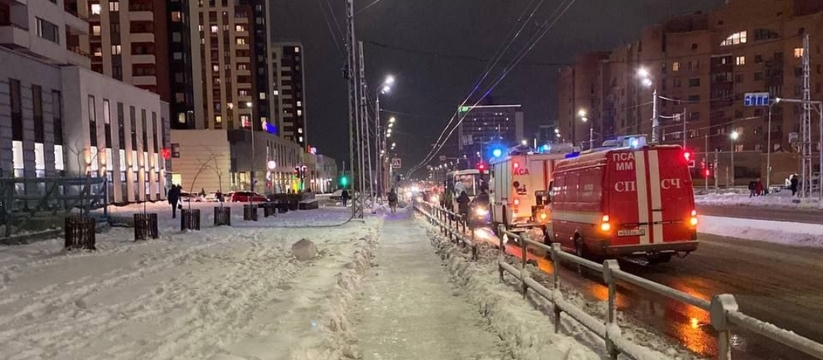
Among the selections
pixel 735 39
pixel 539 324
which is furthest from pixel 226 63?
pixel 539 324

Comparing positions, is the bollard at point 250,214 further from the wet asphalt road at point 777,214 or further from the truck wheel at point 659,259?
the wet asphalt road at point 777,214

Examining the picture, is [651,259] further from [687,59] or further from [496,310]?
[687,59]

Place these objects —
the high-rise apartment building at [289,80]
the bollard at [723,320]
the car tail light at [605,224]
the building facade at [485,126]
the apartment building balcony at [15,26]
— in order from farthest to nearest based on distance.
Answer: the high-rise apartment building at [289,80] → the building facade at [485,126] → the apartment building balcony at [15,26] → the car tail light at [605,224] → the bollard at [723,320]

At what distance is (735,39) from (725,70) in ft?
17.3

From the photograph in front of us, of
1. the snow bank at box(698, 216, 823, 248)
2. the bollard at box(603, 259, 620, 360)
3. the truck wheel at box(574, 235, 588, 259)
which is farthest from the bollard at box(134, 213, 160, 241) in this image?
the snow bank at box(698, 216, 823, 248)

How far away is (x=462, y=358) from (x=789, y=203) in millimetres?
36976

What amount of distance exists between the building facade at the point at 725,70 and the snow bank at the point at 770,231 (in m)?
67.6

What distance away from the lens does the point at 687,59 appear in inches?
3804

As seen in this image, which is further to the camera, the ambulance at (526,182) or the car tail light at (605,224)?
the ambulance at (526,182)

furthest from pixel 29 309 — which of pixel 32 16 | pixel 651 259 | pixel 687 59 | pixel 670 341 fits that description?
pixel 687 59

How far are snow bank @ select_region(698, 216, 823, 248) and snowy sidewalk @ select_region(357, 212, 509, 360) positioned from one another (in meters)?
10.2

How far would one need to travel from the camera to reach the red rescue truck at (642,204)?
37.2 feet

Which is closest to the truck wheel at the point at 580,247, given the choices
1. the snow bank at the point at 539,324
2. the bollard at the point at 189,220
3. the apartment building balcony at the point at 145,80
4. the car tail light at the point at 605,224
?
the car tail light at the point at 605,224

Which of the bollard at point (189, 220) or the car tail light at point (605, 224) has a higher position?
the car tail light at point (605, 224)
